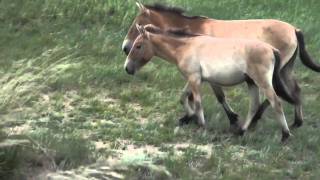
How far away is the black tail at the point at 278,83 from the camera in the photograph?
7.81 meters

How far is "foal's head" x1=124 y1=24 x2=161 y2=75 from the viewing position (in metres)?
8.44

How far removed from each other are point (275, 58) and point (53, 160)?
298 cm

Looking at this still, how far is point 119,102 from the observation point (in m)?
9.36

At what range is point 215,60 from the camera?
792cm

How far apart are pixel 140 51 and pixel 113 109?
965mm

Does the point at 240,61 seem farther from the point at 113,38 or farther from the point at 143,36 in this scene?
the point at 113,38

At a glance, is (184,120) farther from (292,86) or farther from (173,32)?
(292,86)

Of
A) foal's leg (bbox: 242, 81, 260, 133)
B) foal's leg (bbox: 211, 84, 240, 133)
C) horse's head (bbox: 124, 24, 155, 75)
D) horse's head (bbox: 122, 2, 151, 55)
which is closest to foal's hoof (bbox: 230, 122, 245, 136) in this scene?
foal's leg (bbox: 211, 84, 240, 133)

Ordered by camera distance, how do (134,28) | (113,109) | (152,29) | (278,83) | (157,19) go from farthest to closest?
(157,19), (134,28), (113,109), (152,29), (278,83)

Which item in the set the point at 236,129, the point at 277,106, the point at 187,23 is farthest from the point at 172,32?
the point at 277,106

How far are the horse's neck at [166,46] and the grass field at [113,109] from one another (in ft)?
2.74

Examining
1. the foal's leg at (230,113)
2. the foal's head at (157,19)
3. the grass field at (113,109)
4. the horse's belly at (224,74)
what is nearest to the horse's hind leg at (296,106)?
the grass field at (113,109)

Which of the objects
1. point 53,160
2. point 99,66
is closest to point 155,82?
point 99,66

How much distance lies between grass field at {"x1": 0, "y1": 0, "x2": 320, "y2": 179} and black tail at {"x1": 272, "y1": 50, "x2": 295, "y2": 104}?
426 mm
